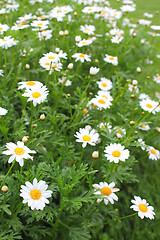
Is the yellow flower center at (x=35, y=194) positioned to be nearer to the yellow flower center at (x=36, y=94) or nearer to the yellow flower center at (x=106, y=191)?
the yellow flower center at (x=106, y=191)

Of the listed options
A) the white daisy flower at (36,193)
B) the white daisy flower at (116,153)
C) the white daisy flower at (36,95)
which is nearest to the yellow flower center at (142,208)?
the white daisy flower at (116,153)

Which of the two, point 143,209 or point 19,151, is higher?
point 19,151

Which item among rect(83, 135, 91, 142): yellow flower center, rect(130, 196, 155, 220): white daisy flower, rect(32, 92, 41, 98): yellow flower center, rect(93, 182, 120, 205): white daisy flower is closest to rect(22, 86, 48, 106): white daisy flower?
rect(32, 92, 41, 98): yellow flower center

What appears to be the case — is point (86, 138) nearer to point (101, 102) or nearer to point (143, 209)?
point (101, 102)

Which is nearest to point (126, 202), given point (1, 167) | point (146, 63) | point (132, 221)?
point (132, 221)

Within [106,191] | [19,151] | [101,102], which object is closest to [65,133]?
[101,102]

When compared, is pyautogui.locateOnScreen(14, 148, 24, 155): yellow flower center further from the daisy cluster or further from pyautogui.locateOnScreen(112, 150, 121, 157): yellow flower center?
pyautogui.locateOnScreen(112, 150, 121, 157): yellow flower center
